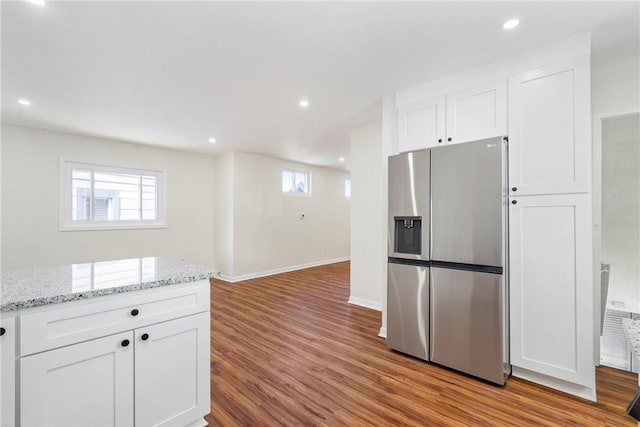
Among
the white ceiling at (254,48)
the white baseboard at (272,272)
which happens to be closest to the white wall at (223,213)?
the white baseboard at (272,272)

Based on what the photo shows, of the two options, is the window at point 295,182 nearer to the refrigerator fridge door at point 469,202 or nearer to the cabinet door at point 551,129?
the refrigerator fridge door at point 469,202

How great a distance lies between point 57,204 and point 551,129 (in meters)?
5.88

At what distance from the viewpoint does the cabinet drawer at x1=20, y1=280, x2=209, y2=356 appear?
3.92ft

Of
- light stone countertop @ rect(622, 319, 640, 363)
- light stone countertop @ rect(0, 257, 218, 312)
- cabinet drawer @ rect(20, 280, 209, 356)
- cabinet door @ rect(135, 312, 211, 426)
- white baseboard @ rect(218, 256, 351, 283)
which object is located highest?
light stone countertop @ rect(0, 257, 218, 312)

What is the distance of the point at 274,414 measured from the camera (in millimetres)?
1817

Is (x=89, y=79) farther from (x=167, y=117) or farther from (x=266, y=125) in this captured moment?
(x=266, y=125)

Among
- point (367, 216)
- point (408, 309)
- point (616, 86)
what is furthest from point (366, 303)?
point (616, 86)

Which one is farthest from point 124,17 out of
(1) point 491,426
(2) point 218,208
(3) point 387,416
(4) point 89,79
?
(2) point 218,208

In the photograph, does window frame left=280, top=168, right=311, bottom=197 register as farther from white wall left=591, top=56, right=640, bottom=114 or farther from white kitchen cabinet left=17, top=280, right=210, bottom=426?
white wall left=591, top=56, right=640, bottom=114

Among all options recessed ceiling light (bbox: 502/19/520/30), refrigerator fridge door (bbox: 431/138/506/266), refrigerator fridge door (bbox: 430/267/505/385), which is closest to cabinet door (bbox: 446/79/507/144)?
refrigerator fridge door (bbox: 431/138/506/266)

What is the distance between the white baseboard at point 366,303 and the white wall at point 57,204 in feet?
11.1

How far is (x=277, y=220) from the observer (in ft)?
20.5

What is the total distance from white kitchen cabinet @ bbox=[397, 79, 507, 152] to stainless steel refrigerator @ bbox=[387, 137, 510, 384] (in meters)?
0.16

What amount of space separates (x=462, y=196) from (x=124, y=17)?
104 inches
